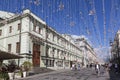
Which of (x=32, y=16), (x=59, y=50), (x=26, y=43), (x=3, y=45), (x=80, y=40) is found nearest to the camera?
(x=26, y=43)

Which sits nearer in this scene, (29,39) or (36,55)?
(29,39)

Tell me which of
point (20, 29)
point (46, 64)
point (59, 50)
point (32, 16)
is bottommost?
point (46, 64)

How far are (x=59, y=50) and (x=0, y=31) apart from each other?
54.6 feet

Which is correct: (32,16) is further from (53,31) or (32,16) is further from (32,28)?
(53,31)

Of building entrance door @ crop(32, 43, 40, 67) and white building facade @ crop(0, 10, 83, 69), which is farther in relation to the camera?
building entrance door @ crop(32, 43, 40, 67)

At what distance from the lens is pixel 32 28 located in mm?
36188

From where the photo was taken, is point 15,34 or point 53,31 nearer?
point 15,34

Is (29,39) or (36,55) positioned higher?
(29,39)

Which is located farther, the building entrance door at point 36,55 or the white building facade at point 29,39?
the building entrance door at point 36,55

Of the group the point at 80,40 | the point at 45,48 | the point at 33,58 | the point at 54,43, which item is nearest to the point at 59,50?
the point at 54,43

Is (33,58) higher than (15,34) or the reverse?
the reverse

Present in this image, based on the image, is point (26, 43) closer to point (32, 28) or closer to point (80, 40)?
point (32, 28)

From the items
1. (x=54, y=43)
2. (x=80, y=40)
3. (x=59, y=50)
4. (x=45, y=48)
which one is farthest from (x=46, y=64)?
(x=80, y=40)

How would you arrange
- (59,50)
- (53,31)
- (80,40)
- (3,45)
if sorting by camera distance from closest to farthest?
(3,45) → (53,31) → (59,50) → (80,40)
